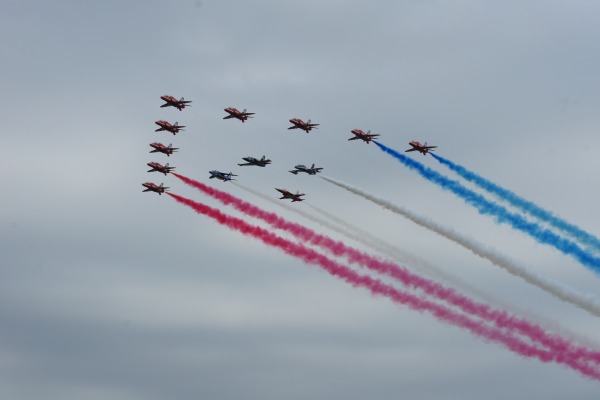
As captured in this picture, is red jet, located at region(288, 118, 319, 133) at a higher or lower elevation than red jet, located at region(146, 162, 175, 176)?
higher

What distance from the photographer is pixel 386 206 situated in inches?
5994

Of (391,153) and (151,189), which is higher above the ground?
(391,153)

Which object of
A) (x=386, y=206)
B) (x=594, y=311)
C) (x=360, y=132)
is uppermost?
(x=360, y=132)

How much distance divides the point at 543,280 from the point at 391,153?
31706mm

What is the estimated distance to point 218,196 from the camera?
505 ft

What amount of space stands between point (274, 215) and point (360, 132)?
20.4m

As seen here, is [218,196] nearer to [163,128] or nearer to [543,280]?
[163,128]

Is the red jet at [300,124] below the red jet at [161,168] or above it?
above

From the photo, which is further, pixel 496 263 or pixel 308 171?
pixel 308 171

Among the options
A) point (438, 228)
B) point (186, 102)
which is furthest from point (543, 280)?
point (186, 102)

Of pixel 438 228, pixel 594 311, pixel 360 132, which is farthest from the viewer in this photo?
pixel 360 132

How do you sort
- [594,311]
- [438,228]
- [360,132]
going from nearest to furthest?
[594,311]
[438,228]
[360,132]

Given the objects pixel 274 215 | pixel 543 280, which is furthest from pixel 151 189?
pixel 543 280

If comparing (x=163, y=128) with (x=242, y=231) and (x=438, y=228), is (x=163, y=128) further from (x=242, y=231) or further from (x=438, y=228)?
(x=438, y=228)
